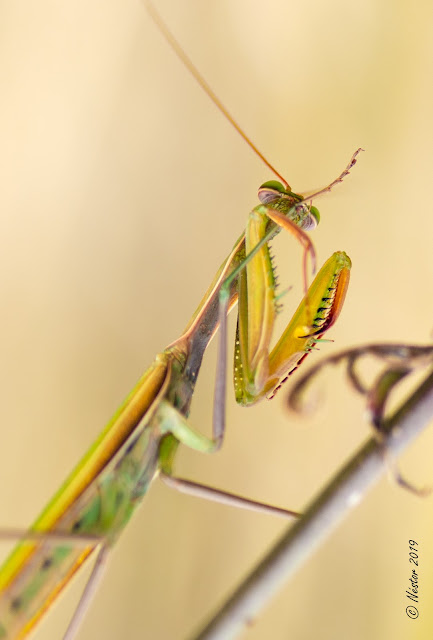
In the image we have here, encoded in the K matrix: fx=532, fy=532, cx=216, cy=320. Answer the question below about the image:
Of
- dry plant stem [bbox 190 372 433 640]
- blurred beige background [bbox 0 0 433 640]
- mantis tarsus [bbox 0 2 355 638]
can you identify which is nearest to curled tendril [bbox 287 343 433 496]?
dry plant stem [bbox 190 372 433 640]

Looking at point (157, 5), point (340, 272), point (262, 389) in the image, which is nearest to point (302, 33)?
point (157, 5)

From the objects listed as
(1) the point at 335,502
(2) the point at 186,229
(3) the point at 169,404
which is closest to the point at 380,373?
(1) the point at 335,502

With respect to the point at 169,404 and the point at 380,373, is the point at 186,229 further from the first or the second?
the point at 380,373

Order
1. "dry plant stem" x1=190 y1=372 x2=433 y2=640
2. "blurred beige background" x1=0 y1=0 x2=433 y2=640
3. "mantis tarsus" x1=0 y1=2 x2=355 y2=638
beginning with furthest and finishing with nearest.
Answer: "blurred beige background" x1=0 y1=0 x2=433 y2=640 → "mantis tarsus" x1=0 y1=2 x2=355 y2=638 → "dry plant stem" x1=190 y1=372 x2=433 y2=640

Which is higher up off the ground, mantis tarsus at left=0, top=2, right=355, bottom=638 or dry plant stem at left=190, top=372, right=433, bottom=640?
mantis tarsus at left=0, top=2, right=355, bottom=638

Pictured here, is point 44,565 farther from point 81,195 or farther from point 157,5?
point 157,5

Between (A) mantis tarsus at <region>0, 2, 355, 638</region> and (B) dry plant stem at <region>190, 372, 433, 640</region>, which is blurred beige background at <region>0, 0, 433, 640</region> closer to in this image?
(A) mantis tarsus at <region>0, 2, 355, 638</region>

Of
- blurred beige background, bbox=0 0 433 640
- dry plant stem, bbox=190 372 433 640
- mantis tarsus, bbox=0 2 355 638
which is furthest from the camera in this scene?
blurred beige background, bbox=0 0 433 640

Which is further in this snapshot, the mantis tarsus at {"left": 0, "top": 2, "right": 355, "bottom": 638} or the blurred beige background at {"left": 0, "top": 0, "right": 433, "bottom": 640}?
the blurred beige background at {"left": 0, "top": 0, "right": 433, "bottom": 640}
